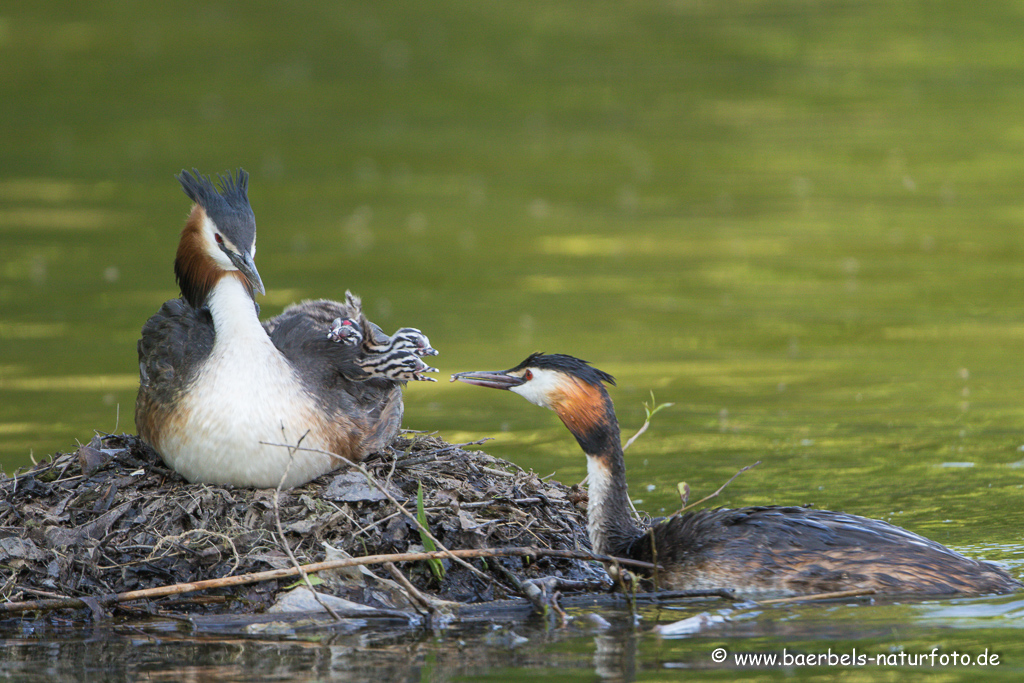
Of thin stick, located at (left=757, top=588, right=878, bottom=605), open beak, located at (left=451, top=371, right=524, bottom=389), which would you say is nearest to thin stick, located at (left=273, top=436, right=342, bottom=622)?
open beak, located at (left=451, top=371, right=524, bottom=389)

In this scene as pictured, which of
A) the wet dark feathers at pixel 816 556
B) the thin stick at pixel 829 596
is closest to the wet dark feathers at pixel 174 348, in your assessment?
the wet dark feathers at pixel 816 556

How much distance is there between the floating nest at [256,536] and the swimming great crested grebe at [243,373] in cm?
20

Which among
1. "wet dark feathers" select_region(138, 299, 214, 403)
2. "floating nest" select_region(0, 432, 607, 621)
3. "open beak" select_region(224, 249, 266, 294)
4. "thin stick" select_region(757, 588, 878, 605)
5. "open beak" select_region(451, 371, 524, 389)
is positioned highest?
"open beak" select_region(224, 249, 266, 294)

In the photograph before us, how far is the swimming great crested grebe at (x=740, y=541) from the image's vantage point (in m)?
7.66

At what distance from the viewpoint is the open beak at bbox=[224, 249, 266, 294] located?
7.98m

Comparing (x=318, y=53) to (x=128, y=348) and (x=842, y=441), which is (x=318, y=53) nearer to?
(x=128, y=348)

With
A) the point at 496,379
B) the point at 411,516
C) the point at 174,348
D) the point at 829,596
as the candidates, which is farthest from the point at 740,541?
the point at 174,348

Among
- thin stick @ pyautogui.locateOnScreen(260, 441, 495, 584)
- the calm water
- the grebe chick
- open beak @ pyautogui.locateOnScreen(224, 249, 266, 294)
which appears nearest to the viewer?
thin stick @ pyautogui.locateOnScreen(260, 441, 495, 584)

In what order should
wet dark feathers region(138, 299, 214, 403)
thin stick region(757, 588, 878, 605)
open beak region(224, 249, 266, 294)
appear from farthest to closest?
wet dark feathers region(138, 299, 214, 403) < open beak region(224, 249, 266, 294) < thin stick region(757, 588, 878, 605)

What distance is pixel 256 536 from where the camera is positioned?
7852 mm

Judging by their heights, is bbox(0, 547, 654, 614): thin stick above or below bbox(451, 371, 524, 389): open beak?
below

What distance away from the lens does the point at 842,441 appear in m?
11.1

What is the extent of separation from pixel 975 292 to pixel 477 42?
63.4 feet

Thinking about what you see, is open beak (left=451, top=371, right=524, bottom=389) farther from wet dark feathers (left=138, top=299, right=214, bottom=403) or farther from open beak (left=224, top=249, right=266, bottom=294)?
wet dark feathers (left=138, top=299, right=214, bottom=403)
